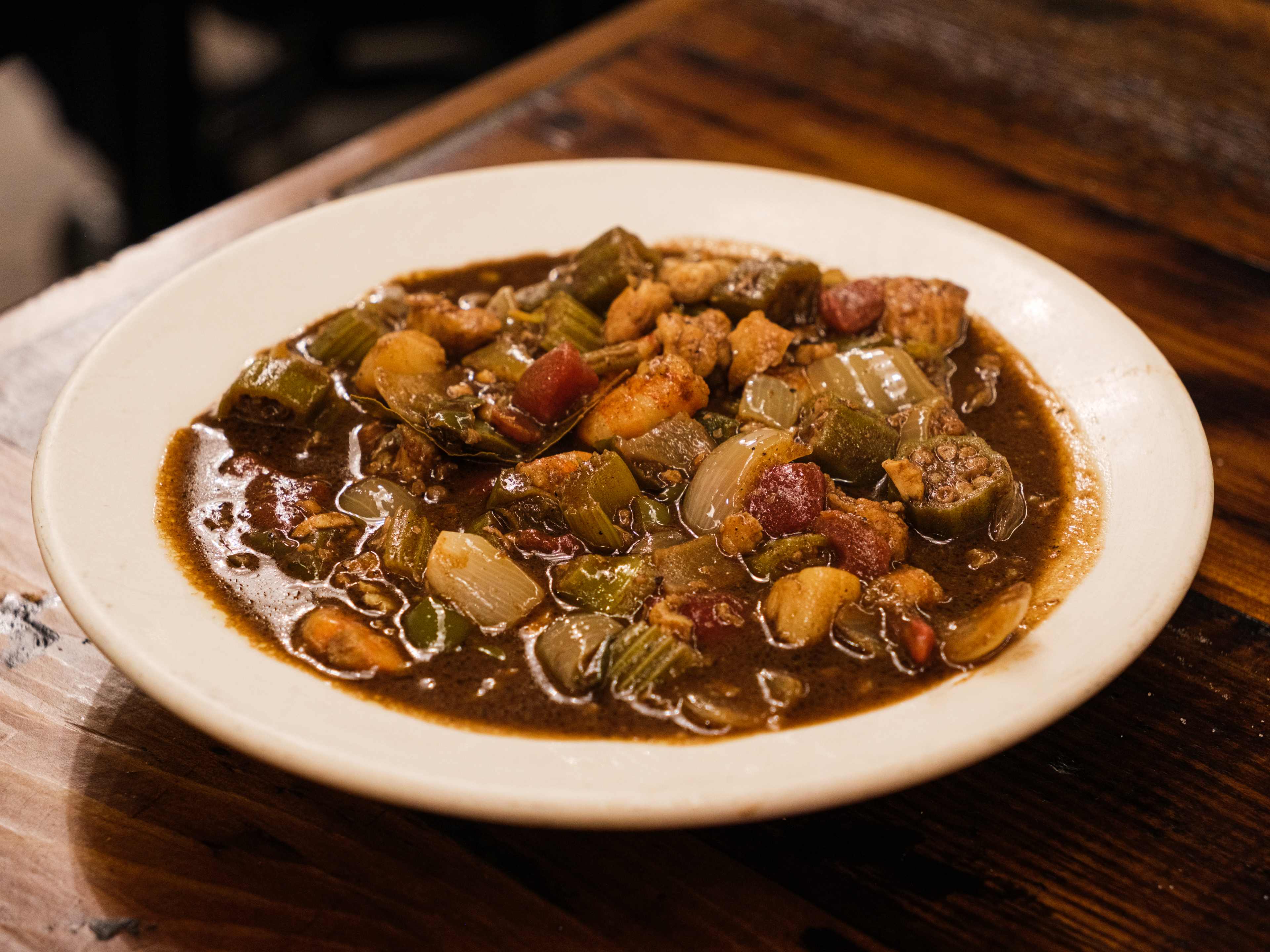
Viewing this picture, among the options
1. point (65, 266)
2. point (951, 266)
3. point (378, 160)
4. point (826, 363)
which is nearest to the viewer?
point (826, 363)

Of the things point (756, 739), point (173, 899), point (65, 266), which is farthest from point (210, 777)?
point (65, 266)

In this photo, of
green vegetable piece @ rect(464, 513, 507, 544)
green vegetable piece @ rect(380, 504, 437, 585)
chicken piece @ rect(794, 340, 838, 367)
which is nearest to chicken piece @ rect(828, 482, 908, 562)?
chicken piece @ rect(794, 340, 838, 367)

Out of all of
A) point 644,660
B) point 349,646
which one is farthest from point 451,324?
point 644,660

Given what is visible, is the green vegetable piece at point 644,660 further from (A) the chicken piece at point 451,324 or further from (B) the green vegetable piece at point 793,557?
(A) the chicken piece at point 451,324

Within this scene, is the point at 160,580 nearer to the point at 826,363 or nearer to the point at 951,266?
the point at 826,363

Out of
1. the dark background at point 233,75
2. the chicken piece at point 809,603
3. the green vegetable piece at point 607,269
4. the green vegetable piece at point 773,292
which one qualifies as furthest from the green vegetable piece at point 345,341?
the dark background at point 233,75

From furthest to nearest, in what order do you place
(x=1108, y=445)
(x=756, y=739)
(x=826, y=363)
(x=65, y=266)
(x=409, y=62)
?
(x=409, y=62)
(x=65, y=266)
(x=826, y=363)
(x=1108, y=445)
(x=756, y=739)
